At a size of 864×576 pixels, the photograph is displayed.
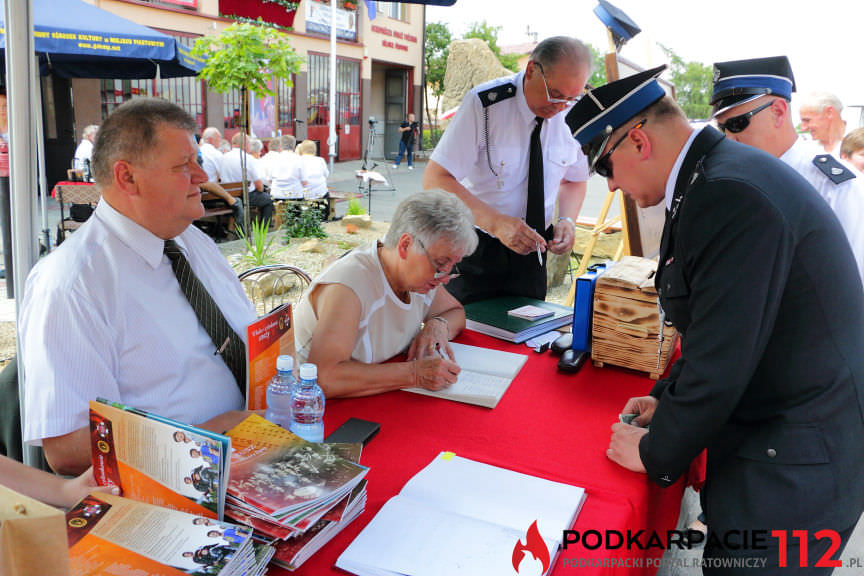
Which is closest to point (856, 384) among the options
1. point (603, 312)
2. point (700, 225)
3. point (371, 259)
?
point (700, 225)

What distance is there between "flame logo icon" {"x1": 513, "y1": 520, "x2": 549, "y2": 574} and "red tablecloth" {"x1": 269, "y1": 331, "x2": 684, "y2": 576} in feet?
0.11

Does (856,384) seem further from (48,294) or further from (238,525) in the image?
(48,294)

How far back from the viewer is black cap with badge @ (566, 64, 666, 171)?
1.37 m

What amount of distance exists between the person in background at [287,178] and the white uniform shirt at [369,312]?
7.08m

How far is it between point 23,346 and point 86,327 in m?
0.16

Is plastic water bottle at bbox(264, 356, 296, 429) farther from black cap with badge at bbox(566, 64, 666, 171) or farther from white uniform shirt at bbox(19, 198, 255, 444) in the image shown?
black cap with badge at bbox(566, 64, 666, 171)

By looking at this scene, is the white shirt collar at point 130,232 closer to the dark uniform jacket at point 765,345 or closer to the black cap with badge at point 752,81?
the dark uniform jacket at point 765,345

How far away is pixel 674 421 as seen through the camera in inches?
53.0

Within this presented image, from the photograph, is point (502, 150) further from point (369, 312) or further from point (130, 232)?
point (130, 232)

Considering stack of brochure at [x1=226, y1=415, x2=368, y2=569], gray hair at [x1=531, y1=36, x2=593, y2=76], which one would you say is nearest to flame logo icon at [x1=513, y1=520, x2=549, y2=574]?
stack of brochure at [x1=226, y1=415, x2=368, y2=569]

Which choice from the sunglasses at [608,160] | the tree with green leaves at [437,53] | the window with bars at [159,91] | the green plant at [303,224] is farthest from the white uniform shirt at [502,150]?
the tree with green leaves at [437,53]

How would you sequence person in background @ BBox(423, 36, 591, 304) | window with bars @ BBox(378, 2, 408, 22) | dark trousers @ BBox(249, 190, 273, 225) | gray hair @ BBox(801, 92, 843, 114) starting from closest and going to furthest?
person in background @ BBox(423, 36, 591, 304), gray hair @ BBox(801, 92, 843, 114), dark trousers @ BBox(249, 190, 273, 225), window with bars @ BBox(378, 2, 408, 22)

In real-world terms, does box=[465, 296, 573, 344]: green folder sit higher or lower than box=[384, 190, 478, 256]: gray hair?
lower

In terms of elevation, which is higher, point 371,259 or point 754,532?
point 371,259
